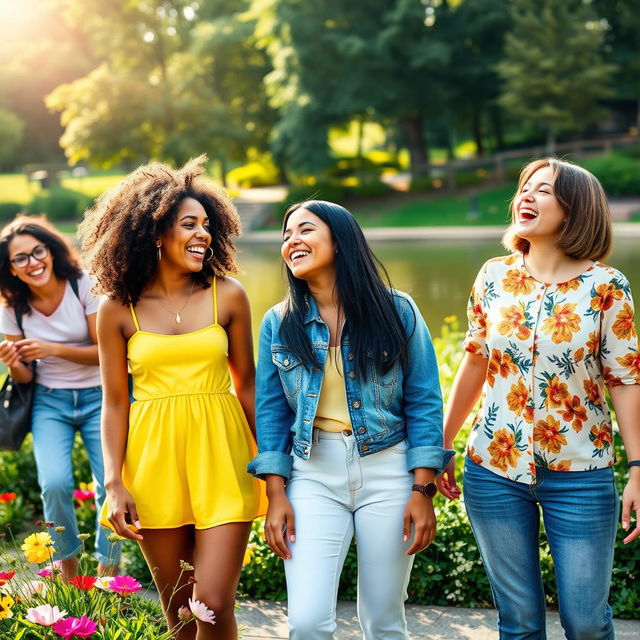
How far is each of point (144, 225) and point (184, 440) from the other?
737mm

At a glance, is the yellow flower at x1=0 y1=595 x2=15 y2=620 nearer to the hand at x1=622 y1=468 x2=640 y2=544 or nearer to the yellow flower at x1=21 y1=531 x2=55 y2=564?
the yellow flower at x1=21 y1=531 x2=55 y2=564

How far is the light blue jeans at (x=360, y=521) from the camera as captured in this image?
2527mm

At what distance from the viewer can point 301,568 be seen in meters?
2.49

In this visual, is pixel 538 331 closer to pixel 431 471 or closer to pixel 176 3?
pixel 431 471

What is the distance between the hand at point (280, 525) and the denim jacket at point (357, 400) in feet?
0.29

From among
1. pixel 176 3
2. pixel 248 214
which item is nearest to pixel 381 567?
pixel 248 214

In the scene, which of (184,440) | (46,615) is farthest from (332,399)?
(46,615)

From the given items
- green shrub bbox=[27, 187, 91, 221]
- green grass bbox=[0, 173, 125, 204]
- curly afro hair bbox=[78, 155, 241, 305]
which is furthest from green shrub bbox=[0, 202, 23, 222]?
curly afro hair bbox=[78, 155, 241, 305]

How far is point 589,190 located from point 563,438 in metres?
0.76

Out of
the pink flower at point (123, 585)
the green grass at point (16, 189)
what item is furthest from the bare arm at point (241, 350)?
the green grass at point (16, 189)

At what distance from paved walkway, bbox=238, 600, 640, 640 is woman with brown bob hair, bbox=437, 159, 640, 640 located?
85 centimetres

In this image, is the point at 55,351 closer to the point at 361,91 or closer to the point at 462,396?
the point at 462,396

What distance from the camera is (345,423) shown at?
2592 mm

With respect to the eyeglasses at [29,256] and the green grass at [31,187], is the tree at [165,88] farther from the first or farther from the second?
the eyeglasses at [29,256]
